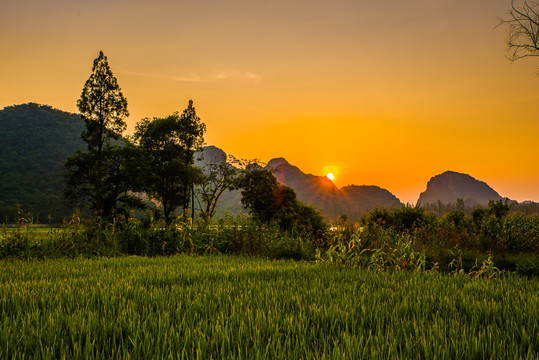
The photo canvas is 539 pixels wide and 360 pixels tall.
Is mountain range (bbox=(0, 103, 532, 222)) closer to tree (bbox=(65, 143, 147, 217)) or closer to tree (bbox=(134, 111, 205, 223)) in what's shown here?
tree (bbox=(134, 111, 205, 223))

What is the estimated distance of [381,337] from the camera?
88.7 inches

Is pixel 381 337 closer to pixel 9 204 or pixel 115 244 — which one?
pixel 115 244

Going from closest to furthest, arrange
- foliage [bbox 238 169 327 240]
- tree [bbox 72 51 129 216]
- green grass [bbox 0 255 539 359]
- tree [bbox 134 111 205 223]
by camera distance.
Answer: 1. green grass [bbox 0 255 539 359]
2. foliage [bbox 238 169 327 240]
3. tree [bbox 72 51 129 216]
4. tree [bbox 134 111 205 223]

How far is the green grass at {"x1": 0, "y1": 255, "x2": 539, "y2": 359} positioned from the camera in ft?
6.82

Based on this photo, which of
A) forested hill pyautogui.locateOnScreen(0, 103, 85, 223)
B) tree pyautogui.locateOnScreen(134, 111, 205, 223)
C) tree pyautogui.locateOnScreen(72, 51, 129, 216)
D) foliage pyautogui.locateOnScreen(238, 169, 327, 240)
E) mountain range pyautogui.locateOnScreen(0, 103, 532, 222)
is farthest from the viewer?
forested hill pyautogui.locateOnScreen(0, 103, 85, 223)

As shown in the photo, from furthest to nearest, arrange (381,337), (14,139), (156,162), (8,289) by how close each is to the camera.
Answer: (14,139), (156,162), (8,289), (381,337)

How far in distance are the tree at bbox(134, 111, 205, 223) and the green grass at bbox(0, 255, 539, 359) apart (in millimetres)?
37332

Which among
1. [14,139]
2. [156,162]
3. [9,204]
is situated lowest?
[9,204]

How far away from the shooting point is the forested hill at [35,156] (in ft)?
238

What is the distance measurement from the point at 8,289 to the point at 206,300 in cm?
268

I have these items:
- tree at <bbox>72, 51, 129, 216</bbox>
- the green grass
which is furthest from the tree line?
the green grass

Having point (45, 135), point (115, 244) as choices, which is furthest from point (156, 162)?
point (45, 135)

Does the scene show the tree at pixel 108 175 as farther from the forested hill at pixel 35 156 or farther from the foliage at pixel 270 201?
the forested hill at pixel 35 156

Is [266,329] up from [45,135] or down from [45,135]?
down
